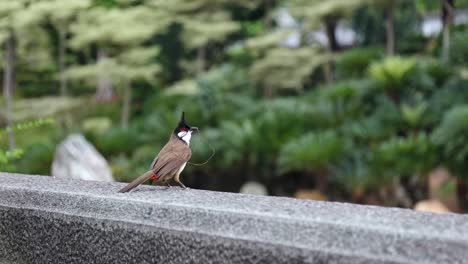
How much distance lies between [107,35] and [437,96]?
10.2 feet

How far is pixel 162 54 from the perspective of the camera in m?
6.62

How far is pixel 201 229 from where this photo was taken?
0.68 metres

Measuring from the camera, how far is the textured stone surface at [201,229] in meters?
0.58

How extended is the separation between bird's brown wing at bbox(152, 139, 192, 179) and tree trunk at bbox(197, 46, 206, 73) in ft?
18.6

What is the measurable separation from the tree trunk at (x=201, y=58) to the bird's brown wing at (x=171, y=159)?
5682 millimetres

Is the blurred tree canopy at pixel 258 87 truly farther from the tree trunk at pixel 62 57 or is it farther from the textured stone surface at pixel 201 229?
the textured stone surface at pixel 201 229

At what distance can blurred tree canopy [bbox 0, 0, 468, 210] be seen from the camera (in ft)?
13.9

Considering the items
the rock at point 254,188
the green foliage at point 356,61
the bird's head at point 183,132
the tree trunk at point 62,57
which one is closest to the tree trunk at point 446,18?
the green foliage at point 356,61

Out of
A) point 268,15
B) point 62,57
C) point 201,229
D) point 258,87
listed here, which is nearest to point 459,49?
point 258,87

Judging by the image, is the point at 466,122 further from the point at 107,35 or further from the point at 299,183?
the point at 107,35

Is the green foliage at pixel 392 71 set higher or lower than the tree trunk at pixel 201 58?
higher

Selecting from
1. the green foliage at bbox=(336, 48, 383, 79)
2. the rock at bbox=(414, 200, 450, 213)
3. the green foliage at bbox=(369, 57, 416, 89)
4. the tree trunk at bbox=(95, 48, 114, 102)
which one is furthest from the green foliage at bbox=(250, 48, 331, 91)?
the rock at bbox=(414, 200, 450, 213)

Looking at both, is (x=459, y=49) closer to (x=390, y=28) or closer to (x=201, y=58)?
(x=390, y=28)

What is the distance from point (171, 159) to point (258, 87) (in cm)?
556
